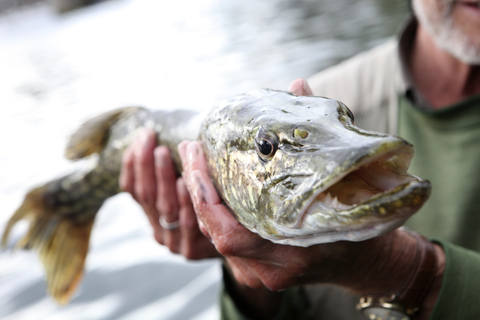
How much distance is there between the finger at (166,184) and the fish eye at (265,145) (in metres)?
0.71

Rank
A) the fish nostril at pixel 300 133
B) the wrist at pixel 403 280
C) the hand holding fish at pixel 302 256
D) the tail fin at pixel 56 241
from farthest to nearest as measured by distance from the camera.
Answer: the tail fin at pixel 56 241 → the wrist at pixel 403 280 → the hand holding fish at pixel 302 256 → the fish nostril at pixel 300 133

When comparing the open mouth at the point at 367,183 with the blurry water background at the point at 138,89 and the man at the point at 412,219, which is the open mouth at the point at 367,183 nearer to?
the man at the point at 412,219

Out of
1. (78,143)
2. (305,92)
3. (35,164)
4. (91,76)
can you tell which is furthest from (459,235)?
(91,76)

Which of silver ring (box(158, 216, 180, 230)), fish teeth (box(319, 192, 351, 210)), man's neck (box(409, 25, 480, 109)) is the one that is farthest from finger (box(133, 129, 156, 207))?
man's neck (box(409, 25, 480, 109))

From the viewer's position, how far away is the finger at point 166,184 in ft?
5.04

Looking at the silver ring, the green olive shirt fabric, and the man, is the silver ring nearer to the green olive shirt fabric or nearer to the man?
the man

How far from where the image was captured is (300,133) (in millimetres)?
820

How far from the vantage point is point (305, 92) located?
1.12 metres

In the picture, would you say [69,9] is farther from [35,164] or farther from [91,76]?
[35,164]

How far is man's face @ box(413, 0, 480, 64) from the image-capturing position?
1729 mm

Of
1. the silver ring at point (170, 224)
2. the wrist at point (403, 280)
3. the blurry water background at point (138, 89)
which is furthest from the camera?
the blurry water background at point (138, 89)

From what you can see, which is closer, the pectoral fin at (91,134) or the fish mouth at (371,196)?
the fish mouth at (371,196)

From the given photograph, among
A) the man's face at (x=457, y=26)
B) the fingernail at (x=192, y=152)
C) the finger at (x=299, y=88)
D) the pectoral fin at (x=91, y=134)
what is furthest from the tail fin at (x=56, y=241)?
the man's face at (x=457, y=26)

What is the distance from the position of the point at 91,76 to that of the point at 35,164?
18.3 feet
